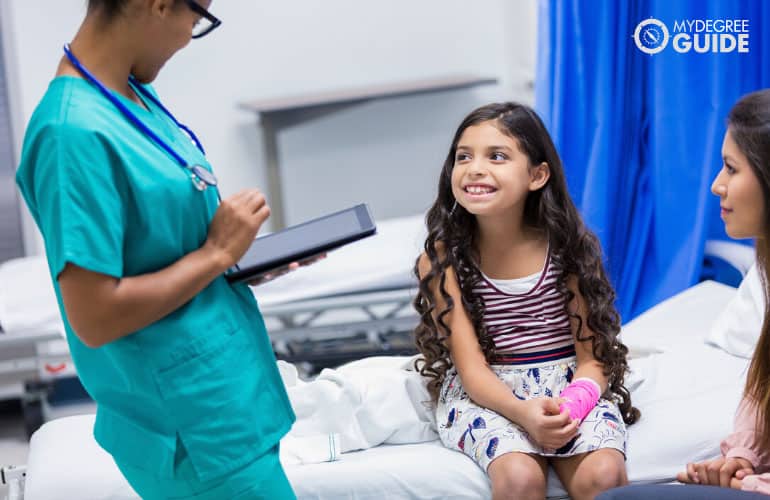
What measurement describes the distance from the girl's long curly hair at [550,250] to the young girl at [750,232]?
1.24 feet

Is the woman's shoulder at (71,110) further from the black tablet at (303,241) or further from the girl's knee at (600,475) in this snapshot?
the girl's knee at (600,475)

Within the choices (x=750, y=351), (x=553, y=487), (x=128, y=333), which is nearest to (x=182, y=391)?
(x=128, y=333)

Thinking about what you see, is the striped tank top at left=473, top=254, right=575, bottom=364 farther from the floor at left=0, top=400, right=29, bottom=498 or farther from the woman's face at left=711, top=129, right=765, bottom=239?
the floor at left=0, top=400, right=29, bottom=498

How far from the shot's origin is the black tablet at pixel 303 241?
4.55 feet

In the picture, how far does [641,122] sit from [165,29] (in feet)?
6.70

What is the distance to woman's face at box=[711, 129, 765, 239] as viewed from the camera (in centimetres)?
162

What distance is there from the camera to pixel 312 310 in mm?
3191

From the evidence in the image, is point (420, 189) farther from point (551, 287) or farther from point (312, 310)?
point (551, 287)

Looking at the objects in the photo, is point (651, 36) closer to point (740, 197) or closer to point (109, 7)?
point (740, 197)

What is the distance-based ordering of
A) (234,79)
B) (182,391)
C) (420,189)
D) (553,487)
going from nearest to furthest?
(182,391) → (553,487) → (234,79) → (420,189)

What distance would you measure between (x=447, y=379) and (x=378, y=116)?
2.39 meters

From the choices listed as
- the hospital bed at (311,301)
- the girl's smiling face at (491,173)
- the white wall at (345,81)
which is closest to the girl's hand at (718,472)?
the girl's smiling face at (491,173)

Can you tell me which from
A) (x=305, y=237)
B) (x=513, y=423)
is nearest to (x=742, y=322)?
(x=513, y=423)

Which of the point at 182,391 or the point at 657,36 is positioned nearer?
the point at 182,391
